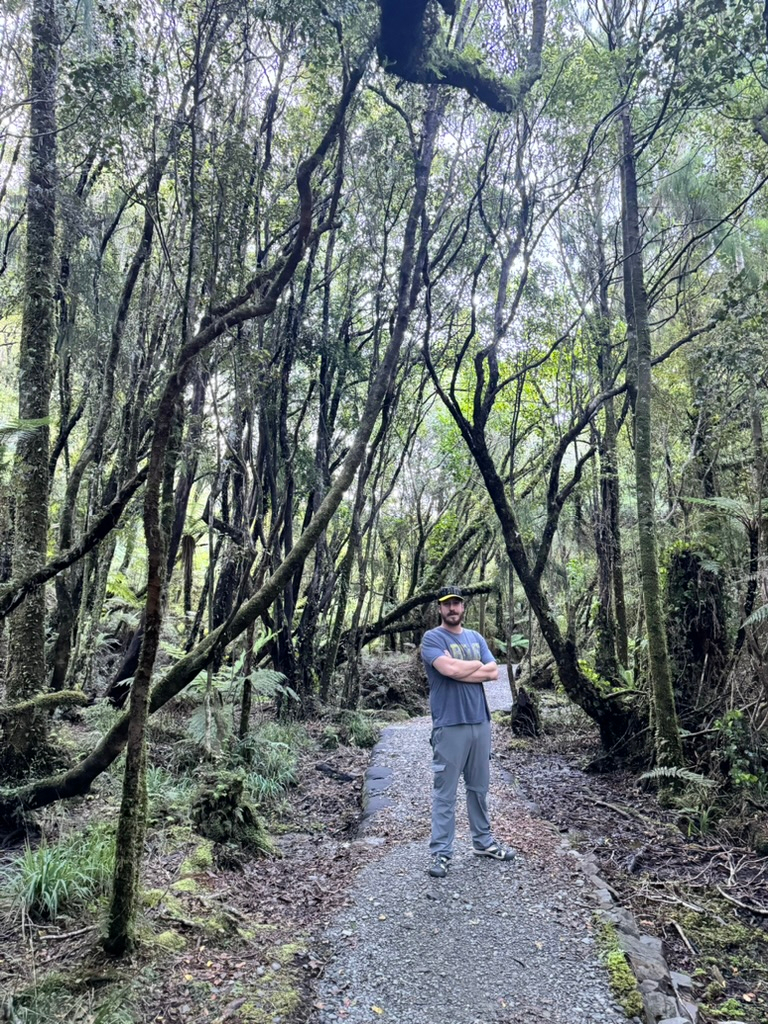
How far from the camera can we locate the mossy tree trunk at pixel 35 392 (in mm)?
5820

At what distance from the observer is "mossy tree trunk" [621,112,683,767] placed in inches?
272

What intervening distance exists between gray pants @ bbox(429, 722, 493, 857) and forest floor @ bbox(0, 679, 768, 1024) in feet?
1.65

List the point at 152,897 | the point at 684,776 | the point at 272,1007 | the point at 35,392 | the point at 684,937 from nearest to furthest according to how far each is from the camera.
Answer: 1. the point at 272,1007
2. the point at 152,897
3. the point at 684,937
4. the point at 35,392
5. the point at 684,776

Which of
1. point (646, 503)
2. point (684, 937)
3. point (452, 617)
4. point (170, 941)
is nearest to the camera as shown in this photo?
point (170, 941)

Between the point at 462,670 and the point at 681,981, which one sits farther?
the point at 462,670

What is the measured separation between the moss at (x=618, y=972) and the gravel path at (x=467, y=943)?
0.05 meters

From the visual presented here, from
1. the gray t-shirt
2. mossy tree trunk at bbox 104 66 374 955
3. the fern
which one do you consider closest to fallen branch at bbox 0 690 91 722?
mossy tree trunk at bbox 104 66 374 955

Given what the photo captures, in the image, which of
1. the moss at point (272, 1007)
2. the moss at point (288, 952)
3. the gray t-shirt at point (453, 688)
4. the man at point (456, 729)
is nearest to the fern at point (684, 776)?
the man at point (456, 729)

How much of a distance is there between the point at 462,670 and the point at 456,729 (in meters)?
0.48

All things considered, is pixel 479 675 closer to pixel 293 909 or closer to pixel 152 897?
pixel 293 909

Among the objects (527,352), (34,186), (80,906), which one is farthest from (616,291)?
(80,906)

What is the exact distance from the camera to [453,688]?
495cm

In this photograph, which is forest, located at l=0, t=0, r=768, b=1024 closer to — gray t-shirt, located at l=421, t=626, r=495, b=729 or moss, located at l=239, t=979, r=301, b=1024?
moss, located at l=239, t=979, r=301, b=1024

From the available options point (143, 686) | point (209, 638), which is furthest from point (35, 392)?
point (143, 686)
